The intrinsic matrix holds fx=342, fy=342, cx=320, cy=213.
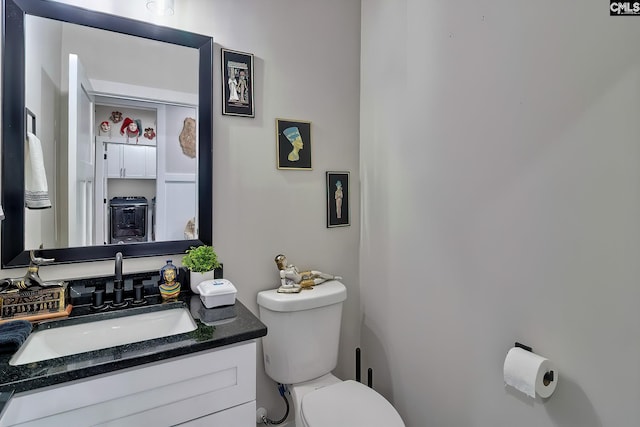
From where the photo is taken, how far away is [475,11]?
1.34 metres

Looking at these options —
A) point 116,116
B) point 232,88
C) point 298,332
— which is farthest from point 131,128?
point 298,332

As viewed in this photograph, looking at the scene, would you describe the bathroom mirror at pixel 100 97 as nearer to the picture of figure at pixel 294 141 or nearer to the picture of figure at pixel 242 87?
the picture of figure at pixel 242 87

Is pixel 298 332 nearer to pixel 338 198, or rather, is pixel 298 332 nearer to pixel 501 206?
pixel 338 198

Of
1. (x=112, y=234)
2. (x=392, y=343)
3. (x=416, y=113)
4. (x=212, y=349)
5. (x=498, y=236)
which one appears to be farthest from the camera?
(x=392, y=343)

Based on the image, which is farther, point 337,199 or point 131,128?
point 337,199

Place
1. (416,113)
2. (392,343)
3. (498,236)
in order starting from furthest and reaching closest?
(392,343), (416,113), (498,236)

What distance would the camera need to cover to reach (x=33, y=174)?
1.25 meters

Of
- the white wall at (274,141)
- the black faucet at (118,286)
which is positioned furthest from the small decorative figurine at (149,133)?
the black faucet at (118,286)

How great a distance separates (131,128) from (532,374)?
1.73 m

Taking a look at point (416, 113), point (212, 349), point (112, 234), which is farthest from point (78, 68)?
point (416, 113)

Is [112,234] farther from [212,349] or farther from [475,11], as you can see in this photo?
[475,11]

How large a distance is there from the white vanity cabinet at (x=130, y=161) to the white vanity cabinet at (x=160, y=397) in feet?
2.66

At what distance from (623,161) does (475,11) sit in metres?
0.79

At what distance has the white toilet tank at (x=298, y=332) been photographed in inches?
62.7
